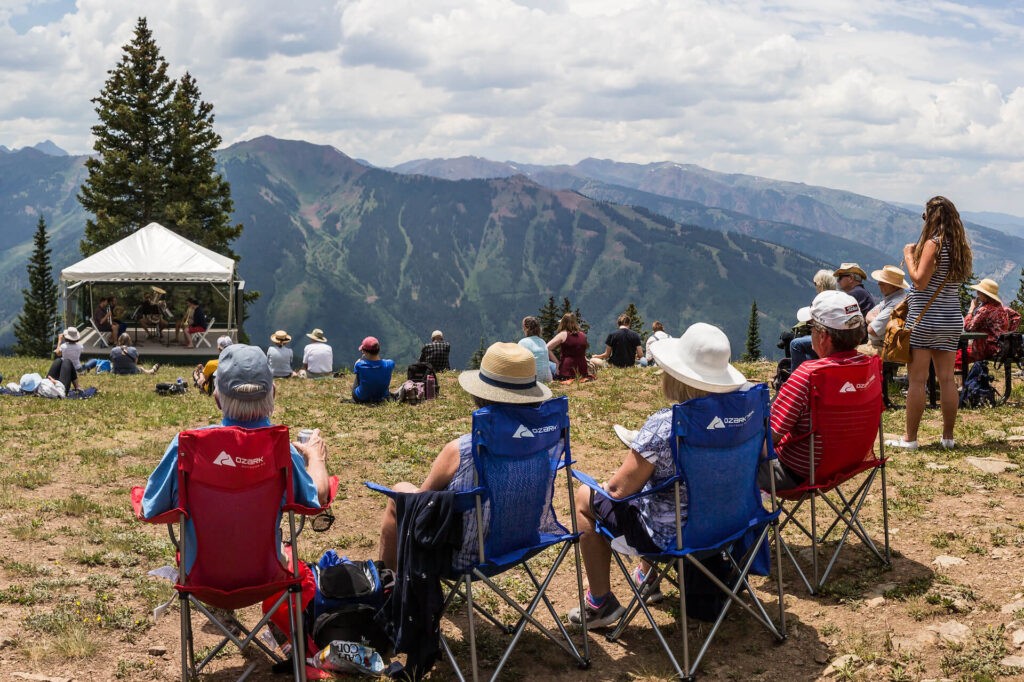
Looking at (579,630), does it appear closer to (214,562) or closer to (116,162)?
(214,562)

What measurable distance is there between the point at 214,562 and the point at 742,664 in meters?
2.92

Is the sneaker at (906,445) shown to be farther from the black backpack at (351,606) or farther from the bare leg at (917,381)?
the black backpack at (351,606)

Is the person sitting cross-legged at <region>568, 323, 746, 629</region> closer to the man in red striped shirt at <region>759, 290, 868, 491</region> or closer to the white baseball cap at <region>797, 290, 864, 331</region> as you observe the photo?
the man in red striped shirt at <region>759, 290, 868, 491</region>

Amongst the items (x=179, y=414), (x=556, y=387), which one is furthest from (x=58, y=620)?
(x=556, y=387)

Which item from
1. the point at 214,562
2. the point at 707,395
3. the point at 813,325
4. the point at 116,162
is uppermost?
the point at 116,162

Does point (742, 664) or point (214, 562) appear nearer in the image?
point (214, 562)

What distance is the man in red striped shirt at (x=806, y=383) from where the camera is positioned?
17.3ft

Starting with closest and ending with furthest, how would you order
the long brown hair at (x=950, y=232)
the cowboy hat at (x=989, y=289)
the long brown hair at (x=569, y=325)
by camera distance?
the long brown hair at (x=950, y=232) → the cowboy hat at (x=989, y=289) → the long brown hair at (x=569, y=325)

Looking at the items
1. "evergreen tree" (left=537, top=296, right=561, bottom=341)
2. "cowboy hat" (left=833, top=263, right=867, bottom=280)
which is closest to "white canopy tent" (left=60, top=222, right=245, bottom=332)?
"cowboy hat" (left=833, top=263, right=867, bottom=280)

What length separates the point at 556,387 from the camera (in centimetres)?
1501

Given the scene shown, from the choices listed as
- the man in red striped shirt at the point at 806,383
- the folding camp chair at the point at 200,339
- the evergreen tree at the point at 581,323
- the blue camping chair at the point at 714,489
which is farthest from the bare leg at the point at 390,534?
the folding camp chair at the point at 200,339

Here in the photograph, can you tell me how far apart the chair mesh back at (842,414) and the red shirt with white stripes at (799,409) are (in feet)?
0.16

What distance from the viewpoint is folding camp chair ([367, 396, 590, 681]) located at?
170 inches

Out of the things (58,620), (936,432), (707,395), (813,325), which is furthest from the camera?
(936,432)
